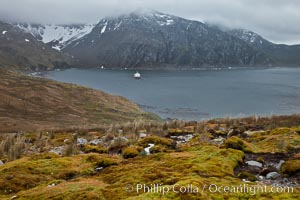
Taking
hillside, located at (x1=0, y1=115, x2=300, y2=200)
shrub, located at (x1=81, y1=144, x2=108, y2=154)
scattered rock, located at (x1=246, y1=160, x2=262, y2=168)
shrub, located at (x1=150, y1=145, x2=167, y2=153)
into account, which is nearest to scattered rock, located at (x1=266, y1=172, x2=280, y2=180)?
hillside, located at (x1=0, y1=115, x2=300, y2=200)

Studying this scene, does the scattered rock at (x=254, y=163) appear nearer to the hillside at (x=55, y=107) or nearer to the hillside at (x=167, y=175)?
the hillside at (x=167, y=175)

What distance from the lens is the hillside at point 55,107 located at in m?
62.4

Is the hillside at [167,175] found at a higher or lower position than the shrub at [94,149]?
higher

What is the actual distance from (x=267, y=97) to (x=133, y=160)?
12911cm

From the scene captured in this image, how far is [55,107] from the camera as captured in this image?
79.4 m

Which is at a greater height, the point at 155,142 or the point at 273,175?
the point at 273,175

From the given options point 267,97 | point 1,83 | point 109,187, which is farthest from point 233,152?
point 267,97

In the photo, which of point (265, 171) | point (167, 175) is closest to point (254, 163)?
point (265, 171)

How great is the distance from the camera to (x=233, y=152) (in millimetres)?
11055

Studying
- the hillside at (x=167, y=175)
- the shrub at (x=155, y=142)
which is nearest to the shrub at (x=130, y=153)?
the hillside at (x=167, y=175)

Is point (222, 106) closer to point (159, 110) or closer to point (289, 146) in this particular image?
point (159, 110)

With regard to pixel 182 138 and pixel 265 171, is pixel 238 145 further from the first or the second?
pixel 182 138

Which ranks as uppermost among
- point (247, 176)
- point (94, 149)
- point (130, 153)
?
point (247, 176)

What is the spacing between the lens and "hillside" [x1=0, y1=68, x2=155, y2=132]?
2457 inches
